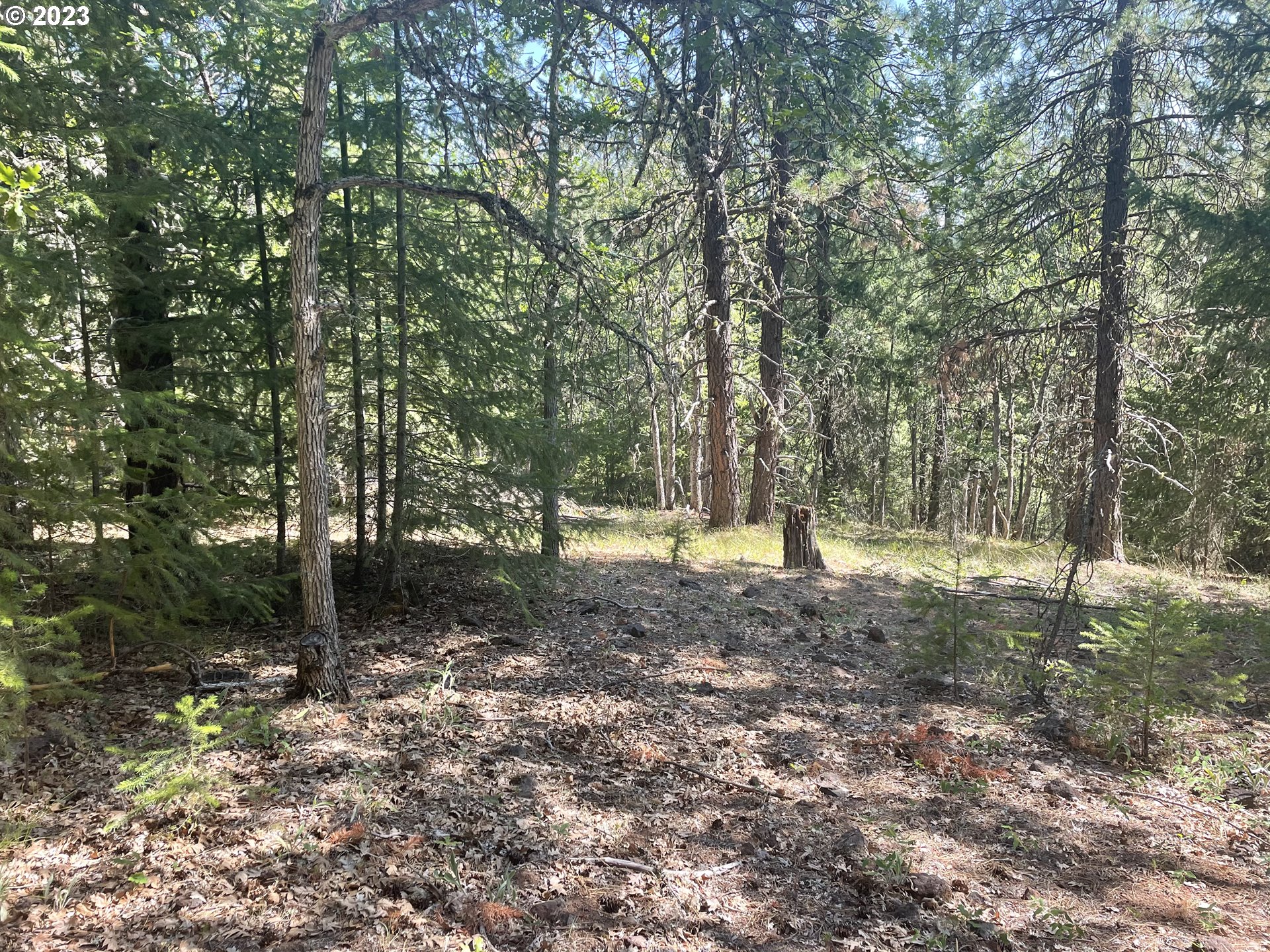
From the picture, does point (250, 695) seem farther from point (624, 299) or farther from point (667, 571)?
point (667, 571)

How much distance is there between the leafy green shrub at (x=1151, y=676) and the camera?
4715mm

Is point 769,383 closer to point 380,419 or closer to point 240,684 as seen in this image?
point 380,419

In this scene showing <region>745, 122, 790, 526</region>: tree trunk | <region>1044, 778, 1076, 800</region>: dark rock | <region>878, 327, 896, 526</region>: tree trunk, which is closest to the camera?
<region>1044, 778, 1076, 800</region>: dark rock

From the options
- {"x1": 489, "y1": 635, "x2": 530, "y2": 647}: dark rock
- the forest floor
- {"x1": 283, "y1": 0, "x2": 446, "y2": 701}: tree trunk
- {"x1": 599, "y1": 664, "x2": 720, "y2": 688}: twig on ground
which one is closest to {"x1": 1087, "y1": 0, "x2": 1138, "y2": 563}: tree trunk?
the forest floor

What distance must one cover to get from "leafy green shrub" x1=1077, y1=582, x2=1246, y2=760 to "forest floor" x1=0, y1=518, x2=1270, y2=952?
0.36m

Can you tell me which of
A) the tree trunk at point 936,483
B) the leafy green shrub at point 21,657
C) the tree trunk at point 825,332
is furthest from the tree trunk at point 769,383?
the tree trunk at point 936,483

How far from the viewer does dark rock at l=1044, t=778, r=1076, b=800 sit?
4.35 m

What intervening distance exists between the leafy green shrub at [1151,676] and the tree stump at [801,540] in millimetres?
5565

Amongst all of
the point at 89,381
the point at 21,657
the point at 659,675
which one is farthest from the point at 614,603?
the point at 21,657

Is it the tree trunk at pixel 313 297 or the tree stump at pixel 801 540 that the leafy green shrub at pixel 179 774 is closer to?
the tree trunk at pixel 313 297

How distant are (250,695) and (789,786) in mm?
3671

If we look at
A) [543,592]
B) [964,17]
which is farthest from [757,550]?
[964,17]

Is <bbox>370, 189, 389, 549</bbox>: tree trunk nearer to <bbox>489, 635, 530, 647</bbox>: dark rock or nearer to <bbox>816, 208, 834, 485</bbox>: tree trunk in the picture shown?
<bbox>489, 635, 530, 647</bbox>: dark rock

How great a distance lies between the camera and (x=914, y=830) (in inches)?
153
